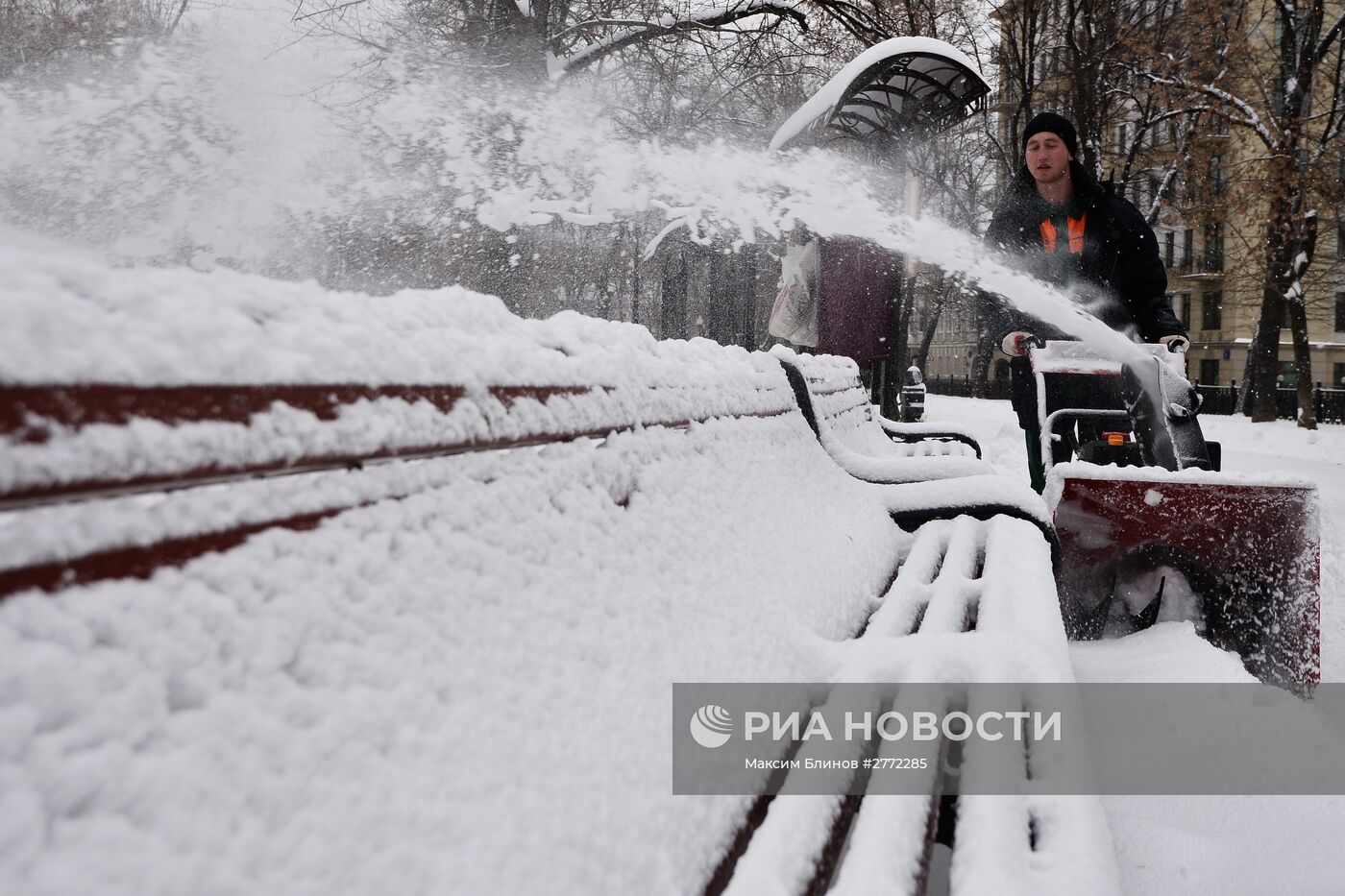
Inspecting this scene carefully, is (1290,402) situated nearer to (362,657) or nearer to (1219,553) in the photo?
(1219,553)

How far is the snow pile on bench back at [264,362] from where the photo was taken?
0.49 m

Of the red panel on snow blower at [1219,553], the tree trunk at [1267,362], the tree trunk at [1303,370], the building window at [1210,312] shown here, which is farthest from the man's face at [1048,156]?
the building window at [1210,312]

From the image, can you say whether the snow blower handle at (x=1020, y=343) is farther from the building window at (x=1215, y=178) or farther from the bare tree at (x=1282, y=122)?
the building window at (x=1215, y=178)

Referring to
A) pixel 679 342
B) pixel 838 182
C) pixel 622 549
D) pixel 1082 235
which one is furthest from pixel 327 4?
pixel 622 549

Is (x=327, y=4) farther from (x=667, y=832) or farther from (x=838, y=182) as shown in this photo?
(x=667, y=832)

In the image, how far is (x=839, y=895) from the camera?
2.80 ft

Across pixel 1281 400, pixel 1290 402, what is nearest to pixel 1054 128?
pixel 1290 402

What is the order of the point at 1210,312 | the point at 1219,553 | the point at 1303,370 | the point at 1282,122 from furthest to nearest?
1. the point at 1210,312
2. the point at 1303,370
3. the point at 1282,122
4. the point at 1219,553

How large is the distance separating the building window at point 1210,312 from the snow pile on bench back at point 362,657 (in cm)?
4640

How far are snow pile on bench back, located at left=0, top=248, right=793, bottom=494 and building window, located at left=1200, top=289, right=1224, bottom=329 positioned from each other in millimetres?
46455

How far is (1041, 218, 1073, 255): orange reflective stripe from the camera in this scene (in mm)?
4246

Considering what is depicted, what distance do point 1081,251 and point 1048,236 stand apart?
17 centimetres

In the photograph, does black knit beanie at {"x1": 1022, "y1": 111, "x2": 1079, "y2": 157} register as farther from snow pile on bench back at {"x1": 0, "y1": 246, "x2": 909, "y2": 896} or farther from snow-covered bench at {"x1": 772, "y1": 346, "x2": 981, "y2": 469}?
snow pile on bench back at {"x1": 0, "y1": 246, "x2": 909, "y2": 896}

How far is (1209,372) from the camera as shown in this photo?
134ft
